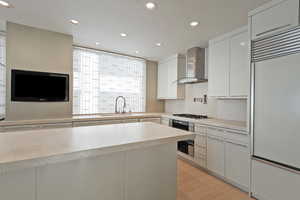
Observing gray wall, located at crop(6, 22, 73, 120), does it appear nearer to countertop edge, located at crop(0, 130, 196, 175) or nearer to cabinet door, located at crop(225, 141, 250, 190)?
countertop edge, located at crop(0, 130, 196, 175)

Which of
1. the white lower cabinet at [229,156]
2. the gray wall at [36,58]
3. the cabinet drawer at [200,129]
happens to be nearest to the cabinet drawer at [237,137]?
the white lower cabinet at [229,156]

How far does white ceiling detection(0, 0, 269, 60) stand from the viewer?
1.89 m

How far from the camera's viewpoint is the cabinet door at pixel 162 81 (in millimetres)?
4312

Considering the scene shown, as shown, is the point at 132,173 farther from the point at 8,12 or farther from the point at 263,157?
the point at 8,12

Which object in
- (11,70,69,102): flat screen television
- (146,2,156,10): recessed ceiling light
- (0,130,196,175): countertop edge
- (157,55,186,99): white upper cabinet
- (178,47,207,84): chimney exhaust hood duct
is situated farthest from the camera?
(157,55,186,99): white upper cabinet

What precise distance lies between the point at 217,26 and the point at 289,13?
94 cm

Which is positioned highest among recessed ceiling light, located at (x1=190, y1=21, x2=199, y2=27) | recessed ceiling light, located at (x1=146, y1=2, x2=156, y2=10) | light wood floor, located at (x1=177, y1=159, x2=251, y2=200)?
recessed ceiling light, located at (x1=190, y1=21, x2=199, y2=27)

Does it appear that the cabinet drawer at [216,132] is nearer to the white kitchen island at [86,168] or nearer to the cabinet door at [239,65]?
the cabinet door at [239,65]

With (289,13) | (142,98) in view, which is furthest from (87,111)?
(289,13)

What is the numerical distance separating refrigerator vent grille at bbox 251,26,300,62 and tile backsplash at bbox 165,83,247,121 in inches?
42.9

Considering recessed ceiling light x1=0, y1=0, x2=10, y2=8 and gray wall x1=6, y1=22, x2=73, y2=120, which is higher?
recessed ceiling light x1=0, y1=0, x2=10, y2=8

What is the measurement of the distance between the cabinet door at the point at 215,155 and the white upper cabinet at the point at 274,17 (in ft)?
5.60

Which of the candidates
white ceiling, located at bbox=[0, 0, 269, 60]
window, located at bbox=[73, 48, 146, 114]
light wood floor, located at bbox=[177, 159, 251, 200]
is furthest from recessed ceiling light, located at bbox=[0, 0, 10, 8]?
light wood floor, located at bbox=[177, 159, 251, 200]

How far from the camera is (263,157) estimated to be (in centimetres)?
186
